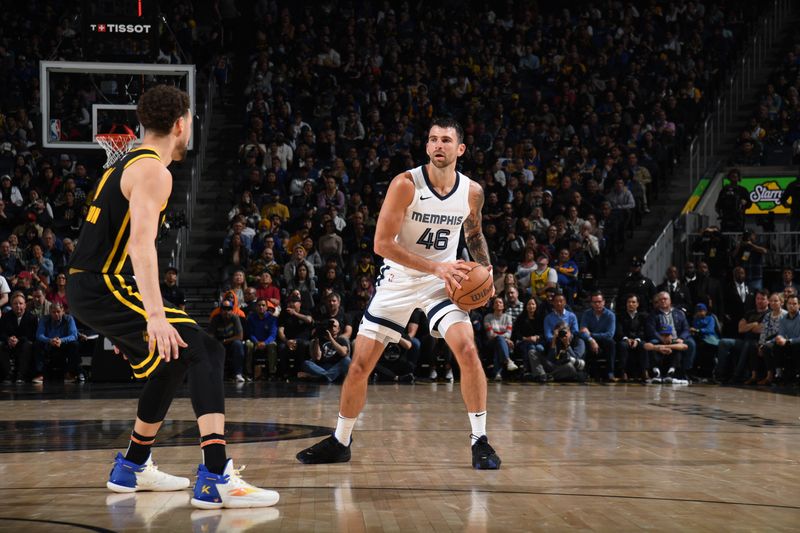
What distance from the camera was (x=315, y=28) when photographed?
22.1m

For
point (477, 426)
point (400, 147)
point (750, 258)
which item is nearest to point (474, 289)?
point (477, 426)

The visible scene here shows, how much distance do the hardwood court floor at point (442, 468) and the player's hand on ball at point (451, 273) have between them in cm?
100

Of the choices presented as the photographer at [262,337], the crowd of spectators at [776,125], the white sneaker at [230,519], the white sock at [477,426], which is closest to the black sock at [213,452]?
the white sneaker at [230,519]

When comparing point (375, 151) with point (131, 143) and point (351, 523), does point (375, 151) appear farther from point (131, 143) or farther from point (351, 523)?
point (351, 523)

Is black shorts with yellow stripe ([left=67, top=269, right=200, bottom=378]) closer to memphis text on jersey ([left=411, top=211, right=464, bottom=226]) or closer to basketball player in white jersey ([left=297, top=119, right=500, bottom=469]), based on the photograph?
basketball player in white jersey ([left=297, top=119, right=500, bottom=469])

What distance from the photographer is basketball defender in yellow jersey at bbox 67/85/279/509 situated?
13.7 ft

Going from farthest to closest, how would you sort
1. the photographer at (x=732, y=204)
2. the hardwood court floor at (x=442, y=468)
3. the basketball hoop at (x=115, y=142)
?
1. the photographer at (x=732, y=204)
2. the basketball hoop at (x=115, y=142)
3. the hardwood court floor at (x=442, y=468)

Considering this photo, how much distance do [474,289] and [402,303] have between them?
472mm

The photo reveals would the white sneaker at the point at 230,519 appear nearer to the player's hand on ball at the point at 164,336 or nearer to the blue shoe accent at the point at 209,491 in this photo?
the blue shoe accent at the point at 209,491

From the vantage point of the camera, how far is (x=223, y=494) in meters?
4.26

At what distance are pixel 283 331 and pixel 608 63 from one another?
453 inches

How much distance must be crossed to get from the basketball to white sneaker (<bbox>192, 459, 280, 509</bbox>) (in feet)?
5.95

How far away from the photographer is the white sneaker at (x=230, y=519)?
3.90m

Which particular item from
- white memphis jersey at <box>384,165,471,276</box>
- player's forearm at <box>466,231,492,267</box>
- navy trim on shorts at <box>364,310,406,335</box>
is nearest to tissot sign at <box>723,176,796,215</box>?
player's forearm at <box>466,231,492,267</box>
